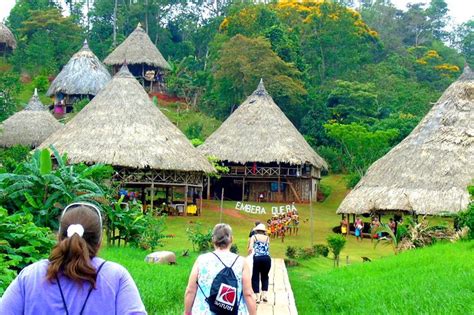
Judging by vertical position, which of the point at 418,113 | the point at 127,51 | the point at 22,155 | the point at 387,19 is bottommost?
the point at 22,155

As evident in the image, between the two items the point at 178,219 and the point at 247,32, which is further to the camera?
the point at 247,32

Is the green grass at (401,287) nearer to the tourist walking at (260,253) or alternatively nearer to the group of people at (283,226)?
the tourist walking at (260,253)

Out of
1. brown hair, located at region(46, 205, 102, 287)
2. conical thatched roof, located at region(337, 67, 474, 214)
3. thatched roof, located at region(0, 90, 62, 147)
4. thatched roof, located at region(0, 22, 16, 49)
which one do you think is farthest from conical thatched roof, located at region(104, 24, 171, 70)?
brown hair, located at region(46, 205, 102, 287)

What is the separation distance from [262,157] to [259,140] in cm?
107

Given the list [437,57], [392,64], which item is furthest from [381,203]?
[437,57]

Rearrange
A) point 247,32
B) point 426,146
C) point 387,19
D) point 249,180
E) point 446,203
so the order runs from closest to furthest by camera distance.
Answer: point 446,203, point 426,146, point 249,180, point 247,32, point 387,19

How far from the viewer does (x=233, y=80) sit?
43938mm

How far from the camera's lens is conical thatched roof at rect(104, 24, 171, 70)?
4838 cm

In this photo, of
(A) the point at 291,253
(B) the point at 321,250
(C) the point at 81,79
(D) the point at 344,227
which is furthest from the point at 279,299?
(C) the point at 81,79

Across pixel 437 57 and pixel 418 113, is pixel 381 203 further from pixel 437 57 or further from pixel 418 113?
pixel 437 57

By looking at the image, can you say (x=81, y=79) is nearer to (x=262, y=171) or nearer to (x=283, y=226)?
(x=262, y=171)

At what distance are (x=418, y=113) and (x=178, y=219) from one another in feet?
74.5

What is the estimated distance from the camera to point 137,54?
1905 inches

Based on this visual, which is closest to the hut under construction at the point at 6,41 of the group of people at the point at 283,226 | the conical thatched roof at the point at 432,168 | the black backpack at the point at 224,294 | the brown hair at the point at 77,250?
the conical thatched roof at the point at 432,168
